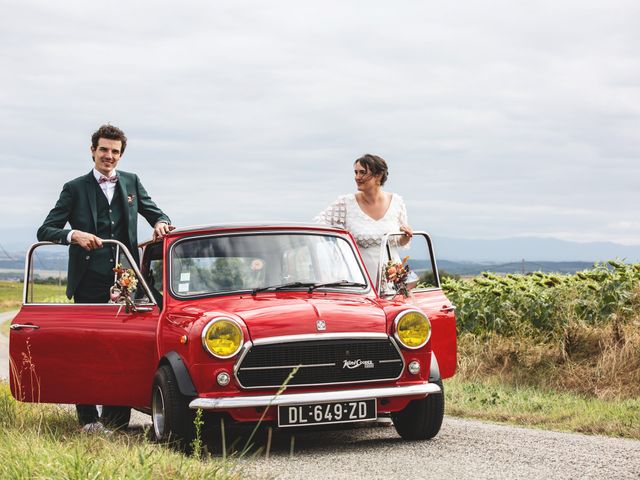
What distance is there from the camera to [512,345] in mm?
12820

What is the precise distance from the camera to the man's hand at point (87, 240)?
27.1ft

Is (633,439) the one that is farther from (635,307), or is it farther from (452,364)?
(635,307)

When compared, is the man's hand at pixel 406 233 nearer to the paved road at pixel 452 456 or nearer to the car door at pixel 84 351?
the paved road at pixel 452 456

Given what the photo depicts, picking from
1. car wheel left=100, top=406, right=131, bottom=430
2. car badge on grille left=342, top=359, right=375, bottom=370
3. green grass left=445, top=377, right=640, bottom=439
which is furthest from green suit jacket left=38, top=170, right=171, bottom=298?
green grass left=445, top=377, right=640, bottom=439

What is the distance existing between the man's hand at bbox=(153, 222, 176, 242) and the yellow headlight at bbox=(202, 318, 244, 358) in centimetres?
169

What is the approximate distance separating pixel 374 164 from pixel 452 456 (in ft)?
12.1

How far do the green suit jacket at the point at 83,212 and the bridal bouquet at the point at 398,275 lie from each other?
6.71ft

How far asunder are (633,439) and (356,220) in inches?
129

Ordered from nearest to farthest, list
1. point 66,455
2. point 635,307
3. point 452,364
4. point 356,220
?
1. point 66,455
2. point 452,364
3. point 356,220
4. point 635,307

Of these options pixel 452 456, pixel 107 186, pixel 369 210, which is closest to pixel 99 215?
pixel 107 186

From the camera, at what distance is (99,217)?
29.7 ft

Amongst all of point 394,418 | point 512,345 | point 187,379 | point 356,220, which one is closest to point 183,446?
point 187,379

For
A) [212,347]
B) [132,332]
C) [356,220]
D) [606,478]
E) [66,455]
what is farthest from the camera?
[356,220]

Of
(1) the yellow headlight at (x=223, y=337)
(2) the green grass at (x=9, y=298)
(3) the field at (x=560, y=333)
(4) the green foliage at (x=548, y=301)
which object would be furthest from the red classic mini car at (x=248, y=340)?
(2) the green grass at (x=9, y=298)
